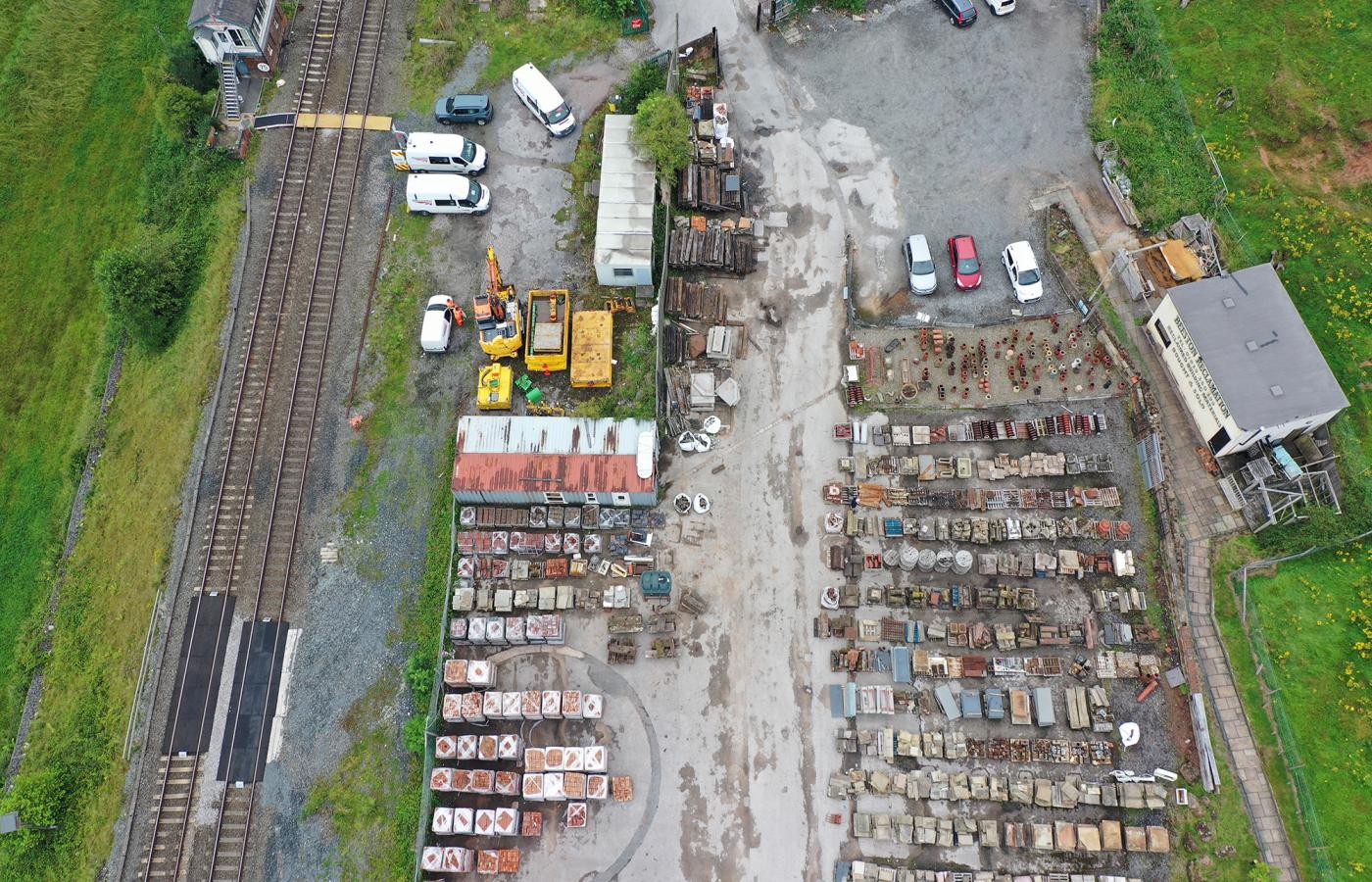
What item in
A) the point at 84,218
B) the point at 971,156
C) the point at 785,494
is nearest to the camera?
the point at 785,494

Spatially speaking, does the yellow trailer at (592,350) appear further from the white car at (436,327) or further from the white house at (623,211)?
the white car at (436,327)

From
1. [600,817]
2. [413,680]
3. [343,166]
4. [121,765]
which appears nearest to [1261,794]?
[600,817]

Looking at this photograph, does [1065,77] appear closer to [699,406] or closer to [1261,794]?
[699,406]

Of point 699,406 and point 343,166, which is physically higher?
point 343,166

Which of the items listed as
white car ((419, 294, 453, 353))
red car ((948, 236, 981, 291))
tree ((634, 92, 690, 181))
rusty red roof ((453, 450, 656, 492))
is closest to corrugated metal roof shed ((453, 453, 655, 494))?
rusty red roof ((453, 450, 656, 492))

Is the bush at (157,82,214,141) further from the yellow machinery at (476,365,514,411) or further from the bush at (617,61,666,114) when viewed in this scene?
the yellow machinery at (476,365,514,411)

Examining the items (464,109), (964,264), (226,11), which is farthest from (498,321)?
(226,11)

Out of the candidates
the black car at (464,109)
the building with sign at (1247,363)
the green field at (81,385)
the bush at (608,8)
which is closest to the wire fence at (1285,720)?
the building with sign at (1247,363)
